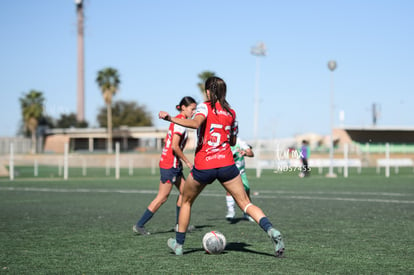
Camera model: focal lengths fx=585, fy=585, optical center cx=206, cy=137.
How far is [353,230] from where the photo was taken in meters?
10.1

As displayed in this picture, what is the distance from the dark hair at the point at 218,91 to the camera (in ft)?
23.7

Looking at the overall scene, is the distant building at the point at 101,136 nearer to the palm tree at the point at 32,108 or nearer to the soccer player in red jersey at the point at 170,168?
the palm tree at the point at 32,108

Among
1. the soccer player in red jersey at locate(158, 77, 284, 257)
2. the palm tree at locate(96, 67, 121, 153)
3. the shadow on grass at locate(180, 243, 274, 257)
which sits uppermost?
the palm tree at locate(96, 67, 121, 153)

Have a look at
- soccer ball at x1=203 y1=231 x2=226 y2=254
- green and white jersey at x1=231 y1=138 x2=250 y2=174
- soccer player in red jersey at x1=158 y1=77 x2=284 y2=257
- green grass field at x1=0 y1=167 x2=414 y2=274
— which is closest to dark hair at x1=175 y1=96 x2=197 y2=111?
green and white jersey at x1=231 y1=138 x2=250 y2=174

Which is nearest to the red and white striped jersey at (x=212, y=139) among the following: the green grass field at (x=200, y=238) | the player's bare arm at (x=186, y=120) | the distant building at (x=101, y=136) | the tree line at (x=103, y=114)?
the player's bare arm at (x=186, y=120)

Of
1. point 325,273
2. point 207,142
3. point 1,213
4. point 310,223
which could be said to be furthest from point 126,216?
point 325,273

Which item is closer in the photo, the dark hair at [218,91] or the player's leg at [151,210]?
the dark hair at [218,91]

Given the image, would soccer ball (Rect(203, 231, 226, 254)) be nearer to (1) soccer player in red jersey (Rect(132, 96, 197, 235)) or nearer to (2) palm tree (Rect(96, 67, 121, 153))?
(1) soccer player in red jersey (Rect(132, 96, 197, 235))

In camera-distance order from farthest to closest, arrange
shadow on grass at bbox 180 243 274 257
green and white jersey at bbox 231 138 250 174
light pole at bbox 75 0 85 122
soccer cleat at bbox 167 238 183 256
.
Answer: light pole at bbox 75 0 85 122 → green and white jersey at bbox 231 138 250 174 → shadow on grass at bbox 180 243 274 257 → soccer cleat at bbox 167 238 183 256

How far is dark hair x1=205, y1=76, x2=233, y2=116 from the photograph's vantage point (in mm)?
7223

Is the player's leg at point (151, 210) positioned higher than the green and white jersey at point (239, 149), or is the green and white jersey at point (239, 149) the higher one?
the green and white jersey at point (239, 149)

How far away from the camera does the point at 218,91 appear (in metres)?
7.23

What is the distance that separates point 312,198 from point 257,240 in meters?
9.34

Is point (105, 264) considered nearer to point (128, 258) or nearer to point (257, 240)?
point (128, 258)
